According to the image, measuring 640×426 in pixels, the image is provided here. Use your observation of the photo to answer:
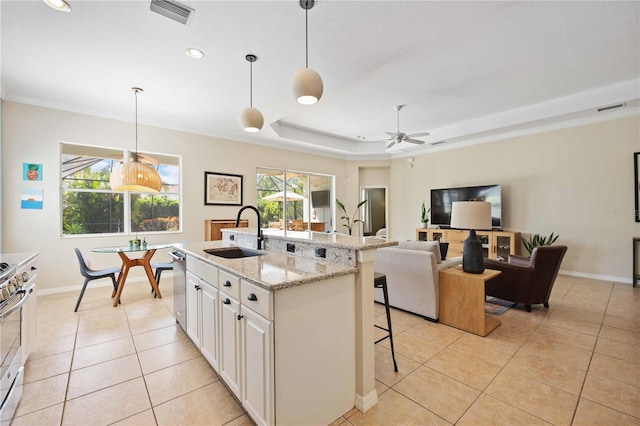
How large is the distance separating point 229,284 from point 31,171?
4.20 m

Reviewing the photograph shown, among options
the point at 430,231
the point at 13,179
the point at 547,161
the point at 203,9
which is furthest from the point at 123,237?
the point at 547,161

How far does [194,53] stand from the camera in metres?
2.69

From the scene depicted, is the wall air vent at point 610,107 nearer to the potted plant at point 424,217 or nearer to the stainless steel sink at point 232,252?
the potted plant at point 424,217

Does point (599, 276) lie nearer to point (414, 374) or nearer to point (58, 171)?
point (414, 374)

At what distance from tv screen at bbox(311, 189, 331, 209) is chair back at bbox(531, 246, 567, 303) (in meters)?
5.07

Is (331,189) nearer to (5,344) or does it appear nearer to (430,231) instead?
(430,231)

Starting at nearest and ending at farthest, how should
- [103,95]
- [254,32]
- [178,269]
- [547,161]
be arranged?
[254,32]
[178,269]
[103,95]
[547,161]

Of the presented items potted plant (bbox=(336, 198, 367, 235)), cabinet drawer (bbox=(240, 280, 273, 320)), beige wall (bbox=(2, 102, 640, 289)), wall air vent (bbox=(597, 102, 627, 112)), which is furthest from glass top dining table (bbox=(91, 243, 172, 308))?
wall air vent (bbox=(597, 102, 627, 112))

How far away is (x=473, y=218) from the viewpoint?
2.71m

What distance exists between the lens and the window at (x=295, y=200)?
248 inches

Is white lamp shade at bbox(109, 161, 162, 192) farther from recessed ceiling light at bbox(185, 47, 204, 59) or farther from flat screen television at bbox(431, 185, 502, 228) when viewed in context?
flat screen television at bbox(431, 185, 502, 228)

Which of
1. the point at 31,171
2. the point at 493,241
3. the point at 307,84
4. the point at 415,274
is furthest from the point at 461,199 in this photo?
the point at 31,171

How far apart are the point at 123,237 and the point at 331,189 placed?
16.1 feet

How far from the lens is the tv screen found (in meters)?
7.43
